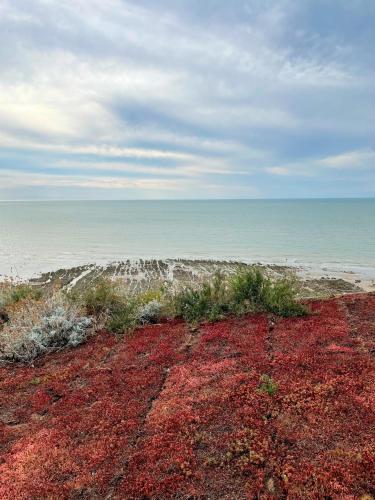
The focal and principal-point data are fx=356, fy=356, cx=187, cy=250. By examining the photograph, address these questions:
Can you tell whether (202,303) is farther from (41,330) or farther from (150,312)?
(41,330)

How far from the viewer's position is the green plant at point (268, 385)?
798 cm

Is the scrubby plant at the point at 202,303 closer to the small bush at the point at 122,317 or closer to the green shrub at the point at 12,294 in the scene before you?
the small bush at the point at 122,317

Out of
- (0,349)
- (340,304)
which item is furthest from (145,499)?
(340,304)

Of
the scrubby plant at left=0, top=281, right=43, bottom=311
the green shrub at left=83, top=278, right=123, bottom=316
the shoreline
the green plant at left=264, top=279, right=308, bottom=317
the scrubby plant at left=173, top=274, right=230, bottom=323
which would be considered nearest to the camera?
the green plant at left=264, top=279, right=308, bottom=317

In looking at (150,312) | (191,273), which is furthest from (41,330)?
(191,273)

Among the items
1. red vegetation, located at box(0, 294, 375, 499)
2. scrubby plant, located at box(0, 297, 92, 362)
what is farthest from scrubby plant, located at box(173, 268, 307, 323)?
scrubby plant, located at box(0, 297, 92, 362)

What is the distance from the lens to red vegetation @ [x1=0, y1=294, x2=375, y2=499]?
5688 mm

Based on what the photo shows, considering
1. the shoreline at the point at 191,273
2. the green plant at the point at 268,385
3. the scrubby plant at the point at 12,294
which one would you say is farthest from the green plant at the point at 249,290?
the shoreline at the point at 191,273

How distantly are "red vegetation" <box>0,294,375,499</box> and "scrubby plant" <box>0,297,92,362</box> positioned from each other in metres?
0.94

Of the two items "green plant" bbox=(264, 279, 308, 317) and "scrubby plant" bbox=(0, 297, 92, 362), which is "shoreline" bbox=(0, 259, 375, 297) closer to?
"green plant" bbox=(264, 279, 308, 317)

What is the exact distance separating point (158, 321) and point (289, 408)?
9049mm

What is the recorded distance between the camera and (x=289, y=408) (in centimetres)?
731

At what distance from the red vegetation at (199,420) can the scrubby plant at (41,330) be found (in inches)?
37.1

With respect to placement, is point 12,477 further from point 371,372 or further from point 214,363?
point 371,372
